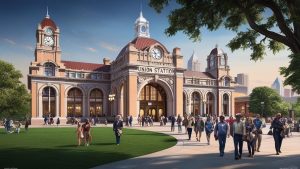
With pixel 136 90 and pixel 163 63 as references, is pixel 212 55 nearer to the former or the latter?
pixel 163 63

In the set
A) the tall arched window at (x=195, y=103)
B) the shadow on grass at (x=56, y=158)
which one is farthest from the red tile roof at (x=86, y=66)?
the shadow on grass at (x=56, y=158)

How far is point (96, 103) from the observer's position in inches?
2512

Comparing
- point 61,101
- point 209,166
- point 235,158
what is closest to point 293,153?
point 235,158

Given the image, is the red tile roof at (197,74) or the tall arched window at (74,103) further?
the red tile roof at (197,74)

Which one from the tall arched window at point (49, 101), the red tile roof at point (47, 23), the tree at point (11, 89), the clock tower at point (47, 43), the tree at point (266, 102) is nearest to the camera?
the tree at point (11, 89)

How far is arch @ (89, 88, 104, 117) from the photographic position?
208 ft

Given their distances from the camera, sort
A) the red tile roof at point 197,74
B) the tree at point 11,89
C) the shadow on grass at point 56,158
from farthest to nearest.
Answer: the red tile roof at point 197,74 < the tree at point 11,89 < the shadow on grass at point 56,158

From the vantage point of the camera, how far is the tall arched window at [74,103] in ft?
201

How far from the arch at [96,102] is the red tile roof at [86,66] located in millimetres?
4772

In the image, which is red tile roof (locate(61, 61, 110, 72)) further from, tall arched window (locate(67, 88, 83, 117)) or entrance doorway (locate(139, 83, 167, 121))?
entrance doorway (locate(139, 83, 167, 121))

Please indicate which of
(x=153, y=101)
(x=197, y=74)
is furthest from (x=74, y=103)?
(x=197, y=74)

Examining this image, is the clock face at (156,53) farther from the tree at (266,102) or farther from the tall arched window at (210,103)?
the tree at (266,102)

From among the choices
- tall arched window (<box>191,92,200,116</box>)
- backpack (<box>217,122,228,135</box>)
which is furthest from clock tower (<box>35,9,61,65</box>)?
backpack (<box>217,122,228,135</box>)

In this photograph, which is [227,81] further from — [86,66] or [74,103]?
[74,103]
